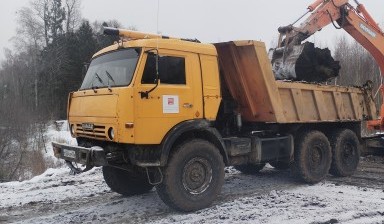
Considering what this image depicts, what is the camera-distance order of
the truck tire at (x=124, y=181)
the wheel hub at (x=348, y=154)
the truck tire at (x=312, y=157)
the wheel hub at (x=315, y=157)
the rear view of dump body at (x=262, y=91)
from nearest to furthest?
the rear view of dump body at (x=262, y=91) < the truck tire at (x=124, y=181) < the truck tire at (x=312, y=157) < the wheel hub at (x=315, y=157) < the wheel hub at (x=348, y=154)

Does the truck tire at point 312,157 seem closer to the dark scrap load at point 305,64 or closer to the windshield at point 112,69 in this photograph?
the dark scrap load at point 305,64

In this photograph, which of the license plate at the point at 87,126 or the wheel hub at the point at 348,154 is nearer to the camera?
the license plate at the point at 87,126

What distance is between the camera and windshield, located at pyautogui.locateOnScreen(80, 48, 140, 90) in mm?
6668

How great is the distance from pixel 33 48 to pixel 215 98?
47581 mm

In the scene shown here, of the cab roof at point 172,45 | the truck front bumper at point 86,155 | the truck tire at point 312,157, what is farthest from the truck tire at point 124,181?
the truck tire at point 312,157

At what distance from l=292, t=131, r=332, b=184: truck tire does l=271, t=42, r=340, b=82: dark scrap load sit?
1.34 metres

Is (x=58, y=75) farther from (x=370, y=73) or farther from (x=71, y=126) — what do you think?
(x=71, y=126)

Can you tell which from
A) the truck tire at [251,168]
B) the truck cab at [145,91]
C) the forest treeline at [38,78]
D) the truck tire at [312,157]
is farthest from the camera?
the forest treeline at [38,78]

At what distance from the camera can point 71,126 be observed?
765cm

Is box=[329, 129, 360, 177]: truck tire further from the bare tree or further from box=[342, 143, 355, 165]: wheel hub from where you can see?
the bare tree

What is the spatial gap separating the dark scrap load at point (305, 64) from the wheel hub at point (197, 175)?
11.7ft

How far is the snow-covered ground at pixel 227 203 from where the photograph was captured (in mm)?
6695

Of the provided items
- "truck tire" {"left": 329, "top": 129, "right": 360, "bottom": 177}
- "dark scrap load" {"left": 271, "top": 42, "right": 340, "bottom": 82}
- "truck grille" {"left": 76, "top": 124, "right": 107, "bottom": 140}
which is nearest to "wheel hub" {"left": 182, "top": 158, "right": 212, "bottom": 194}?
"truck grille" {"left": 76, "top": 124, "right": 107, "bottom": 140}

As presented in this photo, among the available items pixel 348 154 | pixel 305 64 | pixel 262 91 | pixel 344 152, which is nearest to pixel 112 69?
pixel 262 91
